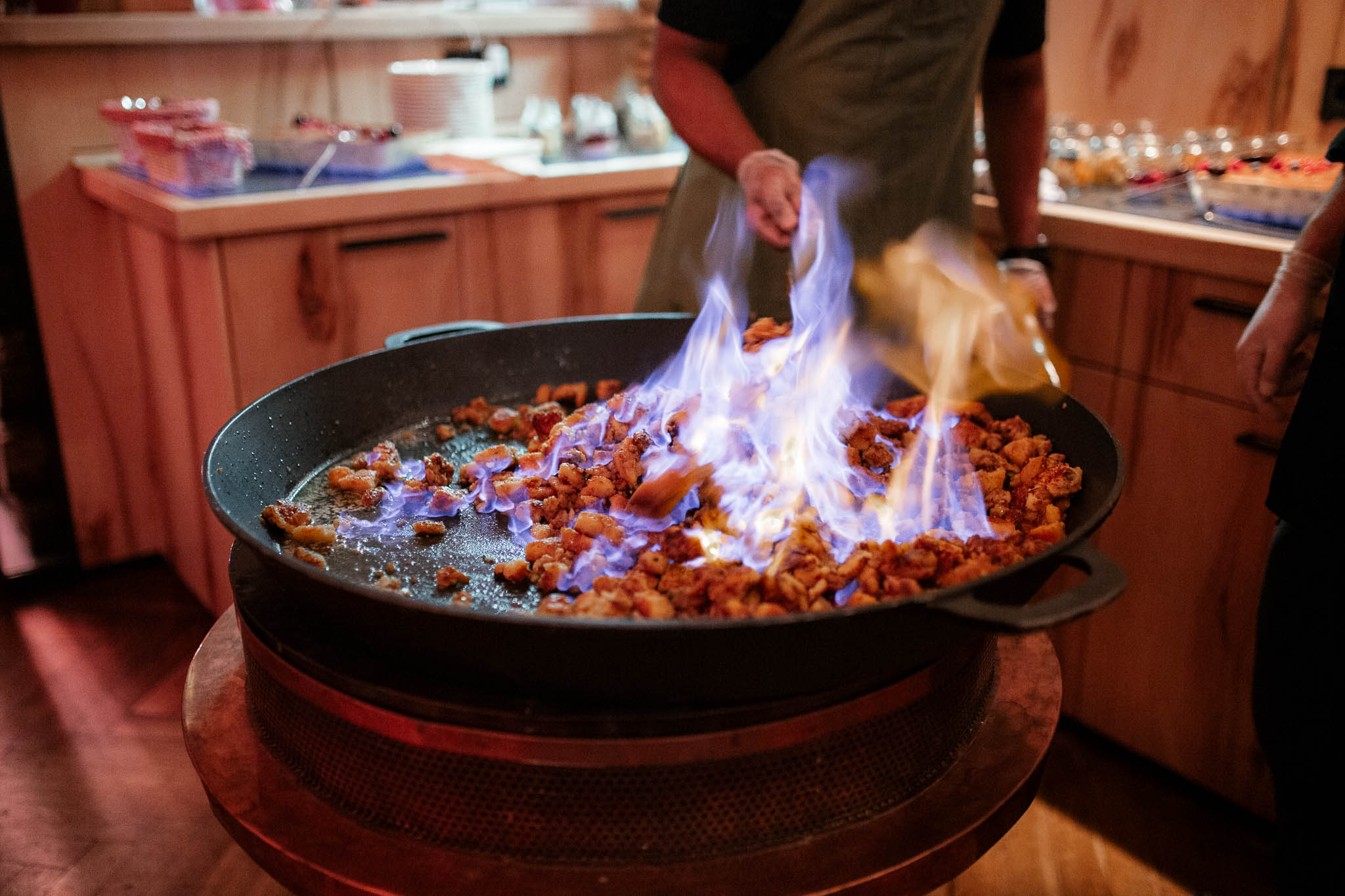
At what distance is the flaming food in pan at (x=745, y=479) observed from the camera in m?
0.83

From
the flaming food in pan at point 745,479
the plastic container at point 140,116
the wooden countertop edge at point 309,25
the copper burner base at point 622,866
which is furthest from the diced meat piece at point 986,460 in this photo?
the wooden countertop edge at point 309,25

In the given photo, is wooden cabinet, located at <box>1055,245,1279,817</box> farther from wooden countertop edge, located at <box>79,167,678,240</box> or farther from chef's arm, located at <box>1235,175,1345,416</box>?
wooden countertop edge, located at <box>79,167,678,240</box>

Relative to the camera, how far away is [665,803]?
71cm

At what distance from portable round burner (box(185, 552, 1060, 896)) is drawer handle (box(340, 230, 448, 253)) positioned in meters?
1.40

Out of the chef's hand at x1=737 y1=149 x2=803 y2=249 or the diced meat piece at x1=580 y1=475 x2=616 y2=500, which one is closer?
the diced meat piece at x1=580 y1=475 x2=616 y2=500

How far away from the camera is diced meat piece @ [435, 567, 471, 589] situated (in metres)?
0.84

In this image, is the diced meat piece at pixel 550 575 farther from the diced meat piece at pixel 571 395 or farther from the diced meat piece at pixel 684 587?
the diced meat piece at pixel 571 395

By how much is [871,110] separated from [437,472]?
82 cm

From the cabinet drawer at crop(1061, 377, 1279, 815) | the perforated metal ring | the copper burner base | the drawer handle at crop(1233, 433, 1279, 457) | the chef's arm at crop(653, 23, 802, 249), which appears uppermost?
the chef's arm at crop(653, 23, 802, 249)

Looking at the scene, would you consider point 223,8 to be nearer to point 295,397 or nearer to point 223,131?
point 223,131

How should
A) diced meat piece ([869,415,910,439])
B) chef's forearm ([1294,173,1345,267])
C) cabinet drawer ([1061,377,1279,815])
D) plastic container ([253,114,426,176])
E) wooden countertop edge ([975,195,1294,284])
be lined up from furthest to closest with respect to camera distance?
plastic container ([253,114,426,176]) → cabinet drawer ([1061,377,1279,815]) → wooden countertop edge ([975,195,1294,284]) → chef's forearm ([1294,173,1345,267]) → diced meat piece ([869,415,910,439])

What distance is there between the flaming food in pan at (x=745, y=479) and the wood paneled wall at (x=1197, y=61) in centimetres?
125

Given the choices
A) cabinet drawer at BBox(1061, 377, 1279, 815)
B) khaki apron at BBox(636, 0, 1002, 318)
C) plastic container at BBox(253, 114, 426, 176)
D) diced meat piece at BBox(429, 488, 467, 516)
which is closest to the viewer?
diced meat piece at BBox(429, 488, 467, 516)

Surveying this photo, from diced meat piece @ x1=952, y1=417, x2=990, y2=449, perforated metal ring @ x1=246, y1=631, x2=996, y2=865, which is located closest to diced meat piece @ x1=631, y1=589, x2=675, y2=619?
perforated metal ring @ x1=246, y1=631, x2=996, y2=865
